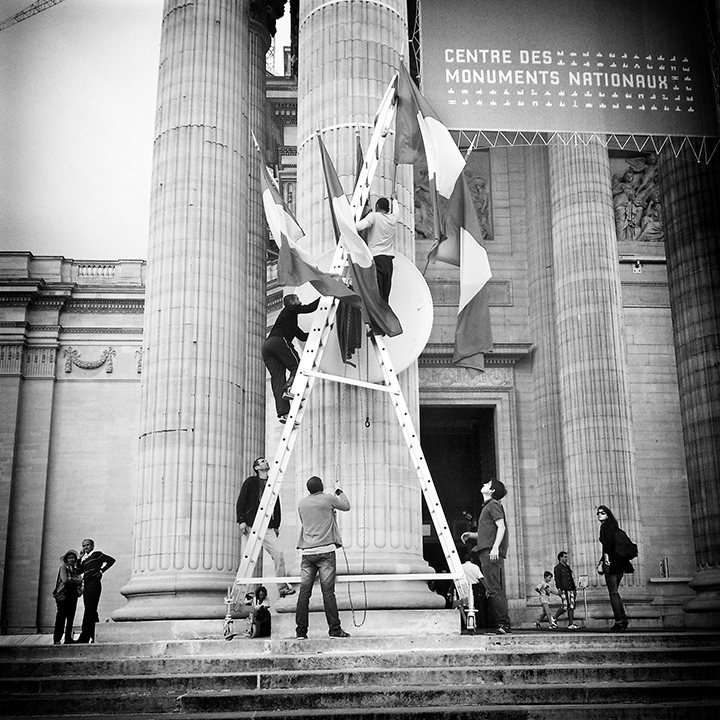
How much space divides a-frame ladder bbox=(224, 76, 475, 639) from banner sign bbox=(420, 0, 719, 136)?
274cm

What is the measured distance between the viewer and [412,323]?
1065 cm

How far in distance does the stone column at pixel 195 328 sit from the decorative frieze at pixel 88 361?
14.2 meters

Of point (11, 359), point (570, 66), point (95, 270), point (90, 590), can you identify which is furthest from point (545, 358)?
point (11, 359)

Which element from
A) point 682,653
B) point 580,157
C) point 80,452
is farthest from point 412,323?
point 80,452

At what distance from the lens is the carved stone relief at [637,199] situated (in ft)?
72.1

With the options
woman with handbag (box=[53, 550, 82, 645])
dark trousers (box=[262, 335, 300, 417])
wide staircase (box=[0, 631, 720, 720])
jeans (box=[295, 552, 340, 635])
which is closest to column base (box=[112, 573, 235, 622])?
woman with handbag (box=[53, 550, 82, 645])

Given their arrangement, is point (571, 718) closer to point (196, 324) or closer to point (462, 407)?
point (196, 324)

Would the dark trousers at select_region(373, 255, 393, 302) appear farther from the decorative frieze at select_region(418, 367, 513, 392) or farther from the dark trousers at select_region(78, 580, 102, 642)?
the decorative frieze at select_region(418, 367, 513, 392)

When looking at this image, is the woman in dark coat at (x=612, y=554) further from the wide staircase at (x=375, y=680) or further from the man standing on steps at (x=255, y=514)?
the man standing on steps at (x=255, y=514)

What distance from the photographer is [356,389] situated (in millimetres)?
10523

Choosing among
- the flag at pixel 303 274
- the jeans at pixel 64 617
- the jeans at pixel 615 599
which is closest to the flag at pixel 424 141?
the flag at pixel 303 274

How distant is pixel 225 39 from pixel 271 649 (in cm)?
932

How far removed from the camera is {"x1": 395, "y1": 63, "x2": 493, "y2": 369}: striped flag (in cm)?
1022

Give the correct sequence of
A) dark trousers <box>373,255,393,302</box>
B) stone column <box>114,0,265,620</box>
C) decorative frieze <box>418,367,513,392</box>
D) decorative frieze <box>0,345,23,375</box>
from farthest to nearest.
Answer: decorative frieze <box>0,345,23,375</box> < decorative frieze <box>418,367,513,392</box> < stone column <box>114,0,265,620</box> < dark trousers <box>373,255,393,302</box>
